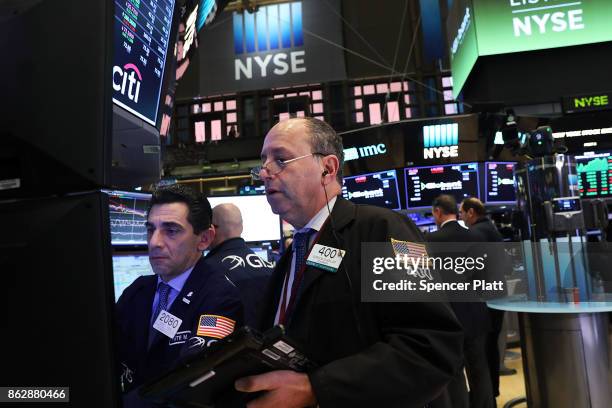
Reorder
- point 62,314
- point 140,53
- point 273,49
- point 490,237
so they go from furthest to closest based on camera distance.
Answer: point 273,49
point 490,237
point 140,53
point 62,314

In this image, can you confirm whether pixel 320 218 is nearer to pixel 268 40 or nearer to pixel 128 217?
pixel 128 217

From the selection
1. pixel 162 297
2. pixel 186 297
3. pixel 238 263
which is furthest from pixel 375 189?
pixel 186 297

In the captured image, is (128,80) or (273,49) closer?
(128,80)

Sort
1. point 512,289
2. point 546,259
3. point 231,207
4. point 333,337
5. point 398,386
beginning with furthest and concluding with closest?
point 512,289
point 546,259
point 231,207
point 333,337
point 398,386

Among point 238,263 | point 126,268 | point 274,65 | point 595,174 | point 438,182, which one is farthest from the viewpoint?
point 438,182

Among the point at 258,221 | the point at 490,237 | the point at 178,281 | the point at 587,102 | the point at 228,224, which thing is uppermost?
the point at 587,102

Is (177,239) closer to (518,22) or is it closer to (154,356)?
(154,356)

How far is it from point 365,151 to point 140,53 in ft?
17.3

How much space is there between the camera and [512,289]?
3.90 m

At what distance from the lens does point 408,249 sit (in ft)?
3.84

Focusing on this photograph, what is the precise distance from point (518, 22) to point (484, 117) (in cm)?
110

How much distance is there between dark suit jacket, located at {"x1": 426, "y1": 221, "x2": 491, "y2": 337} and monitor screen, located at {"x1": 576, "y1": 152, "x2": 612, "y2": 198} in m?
2.91

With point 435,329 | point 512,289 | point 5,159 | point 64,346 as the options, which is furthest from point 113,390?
point 512,289

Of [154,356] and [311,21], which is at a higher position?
[311,21]
